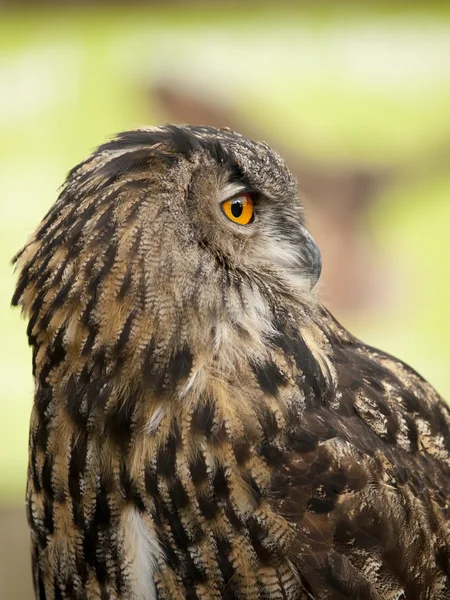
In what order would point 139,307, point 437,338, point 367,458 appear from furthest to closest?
Answer: point 437,338 < point 367,458 < point 139,307

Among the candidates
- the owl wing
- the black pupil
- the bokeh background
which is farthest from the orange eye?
the bokeh background

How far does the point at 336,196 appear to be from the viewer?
140 inches

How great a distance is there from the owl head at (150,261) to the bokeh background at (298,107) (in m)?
1.95

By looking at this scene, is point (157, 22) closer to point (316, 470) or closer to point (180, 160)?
point (180, 160)

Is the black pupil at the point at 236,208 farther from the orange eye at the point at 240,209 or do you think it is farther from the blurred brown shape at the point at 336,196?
the blurred brown shape at the point at 336,196

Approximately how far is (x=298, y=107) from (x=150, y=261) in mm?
2305

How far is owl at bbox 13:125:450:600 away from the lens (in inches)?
57.1

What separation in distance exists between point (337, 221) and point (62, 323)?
223cm

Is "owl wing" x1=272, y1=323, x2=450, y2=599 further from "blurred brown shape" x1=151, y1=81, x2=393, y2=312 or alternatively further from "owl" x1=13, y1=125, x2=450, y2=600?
"blurred brown shape" x1=151, y1=81, x2=393, y2=312

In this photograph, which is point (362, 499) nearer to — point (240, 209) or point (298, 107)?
point (240, 209)

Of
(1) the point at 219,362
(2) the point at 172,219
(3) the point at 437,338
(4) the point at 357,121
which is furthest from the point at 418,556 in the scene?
(4) the point at 357,121

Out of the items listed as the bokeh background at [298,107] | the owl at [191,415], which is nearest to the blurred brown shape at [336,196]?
the bokeh background at [298,107]

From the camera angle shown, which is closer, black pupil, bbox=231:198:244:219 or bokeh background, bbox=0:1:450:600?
black pupil, bbox=231:198:244:219

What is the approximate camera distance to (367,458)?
60.7 inches
